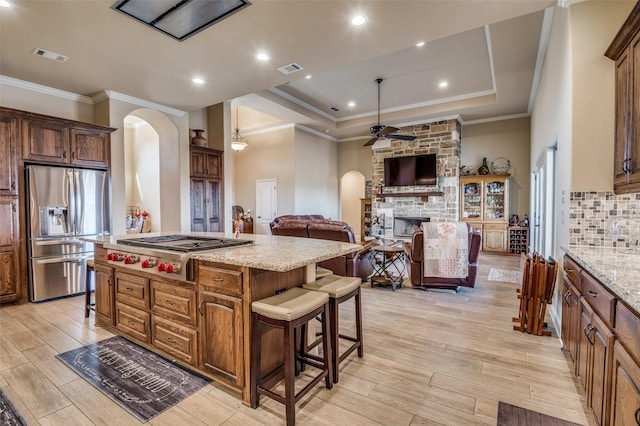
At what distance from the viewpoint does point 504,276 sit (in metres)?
5.27

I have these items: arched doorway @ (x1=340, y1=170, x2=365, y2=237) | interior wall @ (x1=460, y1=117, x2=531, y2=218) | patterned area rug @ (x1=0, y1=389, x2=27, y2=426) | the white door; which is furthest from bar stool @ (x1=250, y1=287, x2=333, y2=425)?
arched doorway @ (x1=340, y1=170, x2=365, y2=237)

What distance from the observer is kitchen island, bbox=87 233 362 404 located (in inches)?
76.4

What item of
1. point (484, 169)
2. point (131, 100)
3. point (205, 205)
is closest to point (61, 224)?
point (131, 100)

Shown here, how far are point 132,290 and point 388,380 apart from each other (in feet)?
7.32

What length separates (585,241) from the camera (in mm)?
2549

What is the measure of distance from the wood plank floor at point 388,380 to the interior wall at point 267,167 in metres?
5.72

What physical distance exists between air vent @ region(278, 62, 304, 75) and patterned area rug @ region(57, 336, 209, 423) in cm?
354

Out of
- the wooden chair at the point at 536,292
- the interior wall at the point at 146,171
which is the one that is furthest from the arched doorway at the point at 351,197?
the wooden chair at the point at 536,292

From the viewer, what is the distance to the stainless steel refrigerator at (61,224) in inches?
156

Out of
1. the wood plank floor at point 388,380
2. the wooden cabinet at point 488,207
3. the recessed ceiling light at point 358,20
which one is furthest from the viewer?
the wooden cabinet at point 488,207

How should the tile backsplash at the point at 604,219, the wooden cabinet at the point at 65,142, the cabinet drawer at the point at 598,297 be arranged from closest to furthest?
the cabinet drawer at the point at 598,297 < the tile backsplash at the point at 604,219 < the wooden cabinet at the point at 65,142

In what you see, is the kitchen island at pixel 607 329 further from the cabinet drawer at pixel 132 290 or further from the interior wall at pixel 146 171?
the interior wall at pixel 146 171

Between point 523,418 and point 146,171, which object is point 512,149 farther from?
point 146,171

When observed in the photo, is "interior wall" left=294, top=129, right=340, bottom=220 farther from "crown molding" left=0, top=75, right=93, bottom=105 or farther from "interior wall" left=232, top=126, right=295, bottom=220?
"crown molding" left=0, top=75, right=93, bottom=105
